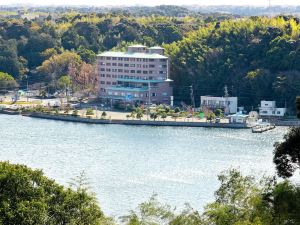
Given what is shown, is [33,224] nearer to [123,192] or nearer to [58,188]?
[58,188]

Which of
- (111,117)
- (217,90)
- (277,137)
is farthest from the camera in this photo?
(217,90)

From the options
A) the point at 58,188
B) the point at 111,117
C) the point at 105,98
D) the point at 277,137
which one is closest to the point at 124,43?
the point at 105,98

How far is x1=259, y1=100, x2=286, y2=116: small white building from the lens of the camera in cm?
2683

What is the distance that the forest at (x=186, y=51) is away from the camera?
93.6ft

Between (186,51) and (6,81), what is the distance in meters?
6.07

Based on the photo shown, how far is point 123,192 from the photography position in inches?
617

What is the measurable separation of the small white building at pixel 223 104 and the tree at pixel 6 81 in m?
7.58

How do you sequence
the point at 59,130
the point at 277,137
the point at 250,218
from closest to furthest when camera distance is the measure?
the point at 250,218
the point at 277,137
the point at 59,130

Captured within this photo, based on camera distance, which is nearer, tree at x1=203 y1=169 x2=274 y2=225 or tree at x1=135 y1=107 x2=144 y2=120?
tree at x1=203 y1=169 x2=274 y2=225

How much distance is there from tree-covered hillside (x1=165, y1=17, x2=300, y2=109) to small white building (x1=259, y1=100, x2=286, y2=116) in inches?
18.2

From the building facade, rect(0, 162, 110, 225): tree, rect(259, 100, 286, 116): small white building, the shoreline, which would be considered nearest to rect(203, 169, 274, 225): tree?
rect(0, 162, 110, 225): tree

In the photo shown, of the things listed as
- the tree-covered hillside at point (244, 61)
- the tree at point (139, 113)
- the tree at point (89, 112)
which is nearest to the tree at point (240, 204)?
the tree at point (139, 113)

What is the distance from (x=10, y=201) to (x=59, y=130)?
15.5 metres

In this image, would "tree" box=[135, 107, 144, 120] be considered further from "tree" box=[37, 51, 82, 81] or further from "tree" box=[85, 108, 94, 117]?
"tree" box=[37, 51, 82, 81]
